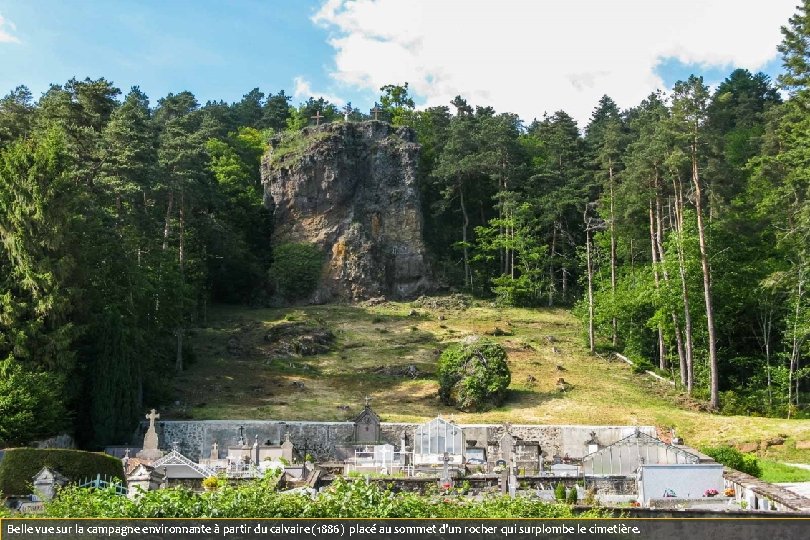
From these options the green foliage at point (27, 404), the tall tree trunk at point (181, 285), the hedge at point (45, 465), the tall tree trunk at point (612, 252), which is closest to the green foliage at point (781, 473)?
the hedge at point (45, 465)

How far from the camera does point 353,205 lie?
54.3 m

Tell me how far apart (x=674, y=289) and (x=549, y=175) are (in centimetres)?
2025

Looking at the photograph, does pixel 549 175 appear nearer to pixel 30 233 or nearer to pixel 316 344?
pixel 316 344

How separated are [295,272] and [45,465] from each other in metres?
32.9

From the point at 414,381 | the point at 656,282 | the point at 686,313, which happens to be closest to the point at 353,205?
the point at 414,381

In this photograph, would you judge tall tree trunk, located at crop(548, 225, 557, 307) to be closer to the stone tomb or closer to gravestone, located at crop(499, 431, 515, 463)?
the stone tomb

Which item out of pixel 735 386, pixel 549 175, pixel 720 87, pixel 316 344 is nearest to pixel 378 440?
pixel 316 344

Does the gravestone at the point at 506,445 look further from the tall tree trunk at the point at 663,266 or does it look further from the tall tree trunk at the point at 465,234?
the tall tree trunk at the point at 465,234

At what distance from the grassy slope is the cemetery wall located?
156 centimetres

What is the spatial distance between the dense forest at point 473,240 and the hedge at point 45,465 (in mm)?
6367

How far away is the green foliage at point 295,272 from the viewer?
51469 mm

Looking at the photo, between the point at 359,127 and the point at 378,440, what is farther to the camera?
the point at 359,127

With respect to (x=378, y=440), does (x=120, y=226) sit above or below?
above

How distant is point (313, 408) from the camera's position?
3338 centimetres
